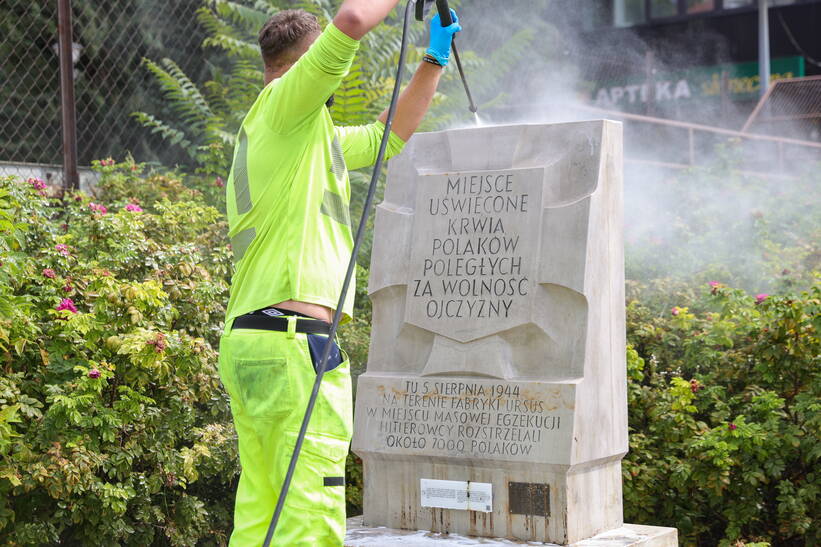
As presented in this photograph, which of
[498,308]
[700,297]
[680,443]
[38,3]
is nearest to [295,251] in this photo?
[498,308]

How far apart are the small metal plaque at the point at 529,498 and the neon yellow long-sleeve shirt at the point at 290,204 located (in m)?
1.48

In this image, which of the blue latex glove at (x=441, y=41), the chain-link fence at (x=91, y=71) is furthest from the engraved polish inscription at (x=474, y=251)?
the chain-link fence at (x=91, y=71)

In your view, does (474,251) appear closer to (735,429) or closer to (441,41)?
(441,41)

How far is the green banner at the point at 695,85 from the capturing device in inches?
→ 770

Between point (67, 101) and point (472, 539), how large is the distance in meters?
5.23

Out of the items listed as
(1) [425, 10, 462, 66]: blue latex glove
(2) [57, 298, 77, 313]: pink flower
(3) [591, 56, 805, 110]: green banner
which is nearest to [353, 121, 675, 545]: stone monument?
(1) [425, 10, 462, 66]: blue latex glove

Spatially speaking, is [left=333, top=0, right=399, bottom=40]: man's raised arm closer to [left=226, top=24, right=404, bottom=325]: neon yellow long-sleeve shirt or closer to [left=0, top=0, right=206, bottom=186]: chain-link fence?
[left=226, top=24, right=404, bottom=325]: neon yellow long-sleeve shirt

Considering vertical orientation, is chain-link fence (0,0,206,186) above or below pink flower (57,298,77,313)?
above

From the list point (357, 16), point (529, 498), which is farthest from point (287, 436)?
point (529, 498)

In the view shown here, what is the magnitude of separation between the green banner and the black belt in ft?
55.9

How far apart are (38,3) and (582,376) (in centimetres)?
674

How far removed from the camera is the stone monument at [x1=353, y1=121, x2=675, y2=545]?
171 inches

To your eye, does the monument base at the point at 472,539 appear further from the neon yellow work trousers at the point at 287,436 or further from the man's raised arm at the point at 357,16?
the man's raised arm at the point at 357,16

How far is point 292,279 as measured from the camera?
3.08m
